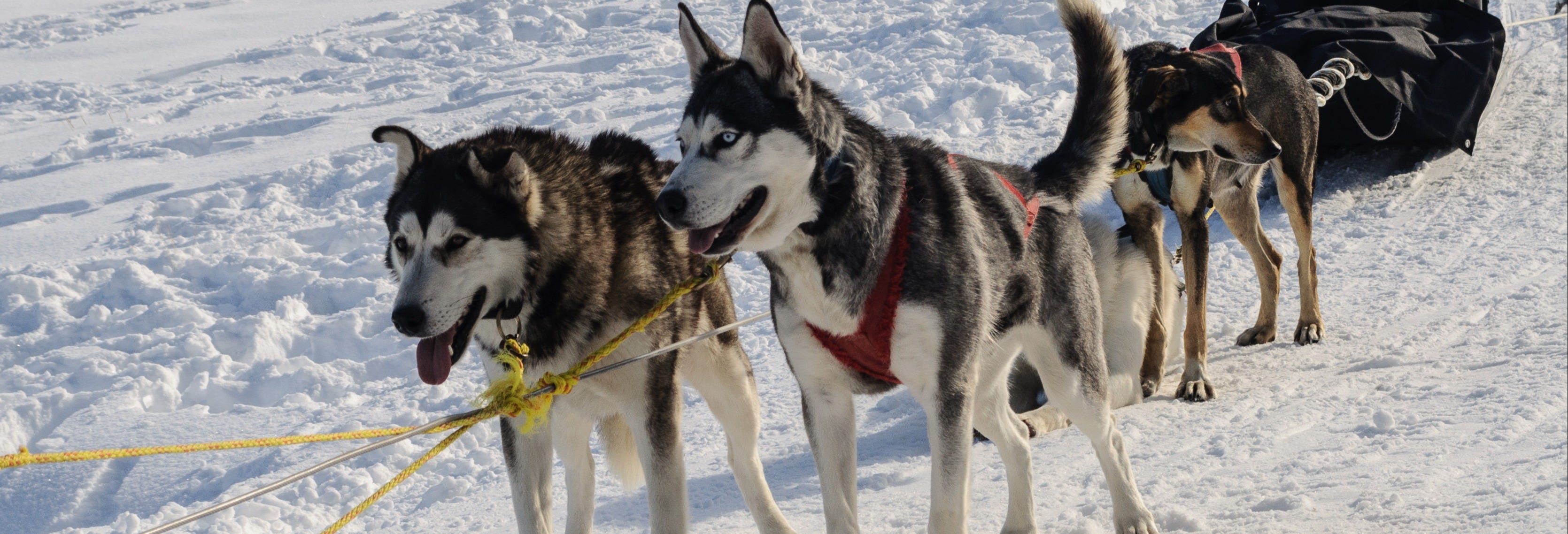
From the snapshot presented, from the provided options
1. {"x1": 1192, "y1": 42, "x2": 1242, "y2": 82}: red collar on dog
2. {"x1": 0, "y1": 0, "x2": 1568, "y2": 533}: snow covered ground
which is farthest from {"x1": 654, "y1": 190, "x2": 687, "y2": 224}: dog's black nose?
{"x1": 1192, "y1": 42, "x2": 1242, "y2": 82}: red collar on dog

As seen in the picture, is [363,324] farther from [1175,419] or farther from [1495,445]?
[1495,445]

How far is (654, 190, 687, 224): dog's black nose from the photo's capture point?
2.43 metres

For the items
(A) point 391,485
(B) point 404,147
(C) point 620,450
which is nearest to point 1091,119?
(C) point 620,450

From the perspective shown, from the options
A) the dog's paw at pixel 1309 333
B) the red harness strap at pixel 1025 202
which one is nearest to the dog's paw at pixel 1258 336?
the dog's paw at pixel 1309 333

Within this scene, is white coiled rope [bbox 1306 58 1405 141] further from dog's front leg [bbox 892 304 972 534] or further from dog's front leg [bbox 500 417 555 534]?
dog's front leg [bbox 500 417 555 534]

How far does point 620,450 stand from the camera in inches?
136

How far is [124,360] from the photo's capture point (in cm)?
527

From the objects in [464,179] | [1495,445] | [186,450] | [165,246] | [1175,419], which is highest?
[464,179]

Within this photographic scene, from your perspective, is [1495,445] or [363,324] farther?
[363,324]

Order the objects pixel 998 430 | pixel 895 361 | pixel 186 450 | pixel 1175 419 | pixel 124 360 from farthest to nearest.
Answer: pixel 124 360 → pixel 1175 419 → pixel 998 430 → pixel 895 361 → pixel 186 450

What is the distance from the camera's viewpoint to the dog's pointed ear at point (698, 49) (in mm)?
2723

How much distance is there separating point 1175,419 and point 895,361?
6.14 ft

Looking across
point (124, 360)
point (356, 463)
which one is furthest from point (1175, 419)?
point (124, 360)

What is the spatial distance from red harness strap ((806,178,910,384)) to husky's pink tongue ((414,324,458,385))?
0.86 meters
